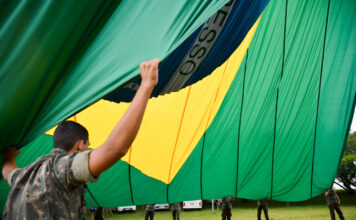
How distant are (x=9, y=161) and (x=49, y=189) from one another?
59cm

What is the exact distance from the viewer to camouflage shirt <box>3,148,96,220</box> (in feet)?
4.95

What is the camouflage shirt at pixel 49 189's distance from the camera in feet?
4.95

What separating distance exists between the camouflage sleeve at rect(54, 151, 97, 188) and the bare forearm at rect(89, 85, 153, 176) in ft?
0.09

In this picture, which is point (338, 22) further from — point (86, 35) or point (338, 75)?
point (86, 35)

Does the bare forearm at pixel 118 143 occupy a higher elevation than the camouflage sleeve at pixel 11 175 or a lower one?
higher

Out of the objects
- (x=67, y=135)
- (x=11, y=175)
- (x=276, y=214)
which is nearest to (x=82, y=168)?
(x=67, y=135)

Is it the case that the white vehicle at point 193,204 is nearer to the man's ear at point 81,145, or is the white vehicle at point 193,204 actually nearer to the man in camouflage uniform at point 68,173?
the man's ear at point 81,145

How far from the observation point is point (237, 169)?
532cm

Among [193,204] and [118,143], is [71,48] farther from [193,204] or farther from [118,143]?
[193,204]

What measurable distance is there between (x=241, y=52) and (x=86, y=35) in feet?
9.95

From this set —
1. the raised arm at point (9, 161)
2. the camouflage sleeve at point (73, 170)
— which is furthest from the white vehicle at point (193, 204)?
the camouflage sleeve at point (73, 170)

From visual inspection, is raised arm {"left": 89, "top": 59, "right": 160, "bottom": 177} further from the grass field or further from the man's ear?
the grass field

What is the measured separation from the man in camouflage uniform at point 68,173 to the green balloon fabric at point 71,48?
1.10ft

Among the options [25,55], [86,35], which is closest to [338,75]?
[86,35]
